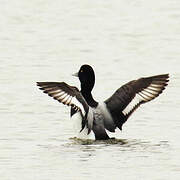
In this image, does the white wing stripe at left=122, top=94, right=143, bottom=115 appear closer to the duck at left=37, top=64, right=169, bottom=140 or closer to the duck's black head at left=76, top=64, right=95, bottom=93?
the duck at left=37, top=64, right=169, bottom=140

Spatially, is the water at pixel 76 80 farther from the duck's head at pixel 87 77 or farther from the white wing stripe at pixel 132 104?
the duck's head at pixel 87 77

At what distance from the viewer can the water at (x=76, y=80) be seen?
46.3 feet

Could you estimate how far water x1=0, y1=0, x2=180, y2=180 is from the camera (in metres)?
14.1

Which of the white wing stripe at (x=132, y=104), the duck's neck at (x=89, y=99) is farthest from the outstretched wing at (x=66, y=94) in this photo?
the white wing stripe at (x=132, y=104)

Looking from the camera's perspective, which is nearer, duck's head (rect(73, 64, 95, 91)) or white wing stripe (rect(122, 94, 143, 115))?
white wing stripe (rect(122, 94, 143, 115))

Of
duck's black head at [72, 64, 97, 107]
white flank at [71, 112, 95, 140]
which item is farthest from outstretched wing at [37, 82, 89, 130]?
duck's black head at [72, 64, 97, 107]

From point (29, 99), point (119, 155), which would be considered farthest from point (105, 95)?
point (119, 155)

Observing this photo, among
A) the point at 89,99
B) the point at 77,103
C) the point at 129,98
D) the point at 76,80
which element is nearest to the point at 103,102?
the point at 89,99

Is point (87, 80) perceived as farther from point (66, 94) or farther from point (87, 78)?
point (66, 94)

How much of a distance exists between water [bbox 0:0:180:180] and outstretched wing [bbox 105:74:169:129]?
451mm

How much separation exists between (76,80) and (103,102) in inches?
279

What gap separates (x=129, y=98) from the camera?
52.9 ft

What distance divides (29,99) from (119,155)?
237 inches

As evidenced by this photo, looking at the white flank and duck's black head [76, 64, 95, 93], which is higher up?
duck's black head [76, 64, 95, 93]
